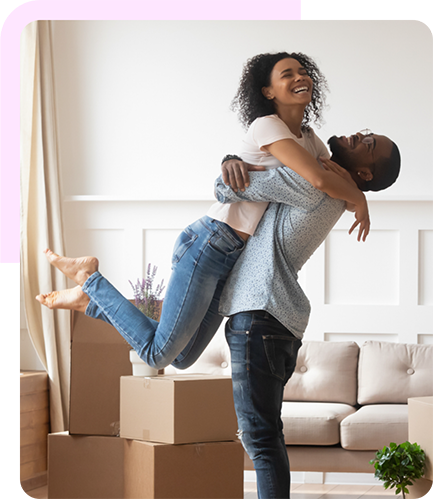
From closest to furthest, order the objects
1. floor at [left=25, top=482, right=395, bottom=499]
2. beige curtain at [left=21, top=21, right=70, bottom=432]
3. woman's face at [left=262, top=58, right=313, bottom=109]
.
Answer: woman's face at [left=262, top=58, right=313, bottom=109], floor at [left=25, top=482, right=395, bottom=499], beige curtain at [left=21, top=21, right=70, bottom=432]

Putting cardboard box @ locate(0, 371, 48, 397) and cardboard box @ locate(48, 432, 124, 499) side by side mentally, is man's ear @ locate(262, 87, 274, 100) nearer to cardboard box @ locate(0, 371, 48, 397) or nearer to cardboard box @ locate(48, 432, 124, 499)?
cardboard box @ locate(48, 432, 124, 499)

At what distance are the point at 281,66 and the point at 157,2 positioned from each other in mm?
2186

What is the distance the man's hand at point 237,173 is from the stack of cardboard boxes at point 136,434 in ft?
2.30

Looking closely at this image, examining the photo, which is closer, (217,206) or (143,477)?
(217,206)

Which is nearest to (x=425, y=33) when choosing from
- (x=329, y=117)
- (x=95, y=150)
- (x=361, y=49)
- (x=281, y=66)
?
(x=361, y=49)

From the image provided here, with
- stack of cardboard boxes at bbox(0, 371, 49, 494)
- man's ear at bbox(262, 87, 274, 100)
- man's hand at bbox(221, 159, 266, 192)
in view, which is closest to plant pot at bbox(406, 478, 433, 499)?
man's hand at bbox(221, 159, 266, 192)

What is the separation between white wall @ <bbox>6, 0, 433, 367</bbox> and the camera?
3.68 m

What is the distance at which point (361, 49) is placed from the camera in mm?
3760

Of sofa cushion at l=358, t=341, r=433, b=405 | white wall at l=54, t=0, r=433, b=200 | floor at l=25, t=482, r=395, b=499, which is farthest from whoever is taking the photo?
white wall at l=54, t=0, r=433, b=200

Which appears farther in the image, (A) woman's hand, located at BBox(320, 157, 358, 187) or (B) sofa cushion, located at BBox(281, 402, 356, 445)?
(B) sofa cushion, located at BBox(281, 402, 356, 445)

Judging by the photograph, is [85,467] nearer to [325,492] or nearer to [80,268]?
[80,268]

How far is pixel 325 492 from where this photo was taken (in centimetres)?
304

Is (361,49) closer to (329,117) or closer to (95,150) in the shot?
(329,117)

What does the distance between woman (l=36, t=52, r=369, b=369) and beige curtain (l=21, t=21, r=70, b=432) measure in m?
1.96
